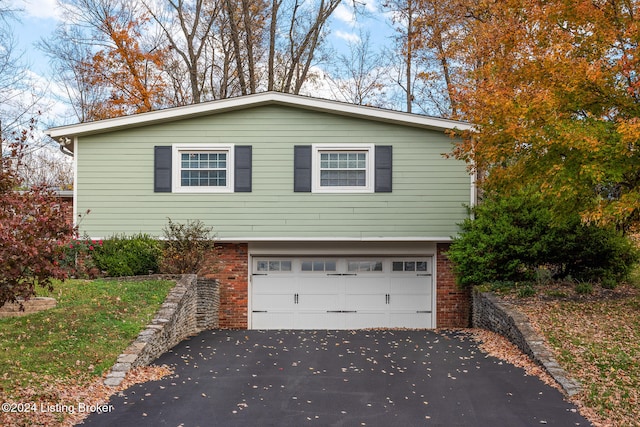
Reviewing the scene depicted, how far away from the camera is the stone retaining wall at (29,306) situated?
35.6 feet

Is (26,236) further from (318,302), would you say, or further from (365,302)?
(365,302)

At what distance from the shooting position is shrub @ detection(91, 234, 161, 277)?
1450cm

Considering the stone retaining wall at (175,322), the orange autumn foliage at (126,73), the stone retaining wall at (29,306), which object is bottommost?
the stone retaining wall at (175,322)

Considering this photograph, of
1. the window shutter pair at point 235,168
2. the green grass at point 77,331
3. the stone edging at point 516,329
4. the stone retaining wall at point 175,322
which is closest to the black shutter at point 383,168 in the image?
the window shutter pair at point 235,168

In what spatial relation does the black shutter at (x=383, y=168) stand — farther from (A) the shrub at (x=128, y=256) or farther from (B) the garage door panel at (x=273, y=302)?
(A) the shrub at (x=128, y=256)

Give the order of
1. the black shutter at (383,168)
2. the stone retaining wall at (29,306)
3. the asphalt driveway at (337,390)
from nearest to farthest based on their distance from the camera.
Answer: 1. the asphalt driveway at (337,390)
2. the stone retaining wall at (29,306)
3. the black shutter at (383,168)

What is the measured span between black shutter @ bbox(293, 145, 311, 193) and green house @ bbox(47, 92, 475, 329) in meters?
0.02

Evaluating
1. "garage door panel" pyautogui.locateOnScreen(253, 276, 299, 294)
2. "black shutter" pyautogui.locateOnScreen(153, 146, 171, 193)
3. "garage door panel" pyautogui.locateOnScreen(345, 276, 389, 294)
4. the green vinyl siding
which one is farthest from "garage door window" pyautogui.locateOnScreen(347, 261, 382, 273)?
"black shutter" pyautogui.locateOnScreen(153, 146, 171, 193)

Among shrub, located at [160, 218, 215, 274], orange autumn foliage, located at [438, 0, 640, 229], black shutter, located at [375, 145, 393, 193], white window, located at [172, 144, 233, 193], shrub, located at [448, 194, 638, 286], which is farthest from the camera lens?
white window, located at [172, 144, 233, 193]

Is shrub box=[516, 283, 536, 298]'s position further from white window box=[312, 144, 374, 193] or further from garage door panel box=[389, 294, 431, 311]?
white window box=[312, 144, 374, 193]

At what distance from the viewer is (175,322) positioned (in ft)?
37.7

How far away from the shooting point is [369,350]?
11.0 meters

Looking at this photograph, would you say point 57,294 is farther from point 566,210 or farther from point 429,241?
point 566,210

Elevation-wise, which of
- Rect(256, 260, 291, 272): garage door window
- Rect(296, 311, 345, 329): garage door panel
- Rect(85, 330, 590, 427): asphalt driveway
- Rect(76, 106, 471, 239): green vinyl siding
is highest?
Rect(76, 106, 471, 239): green vinyl siding
